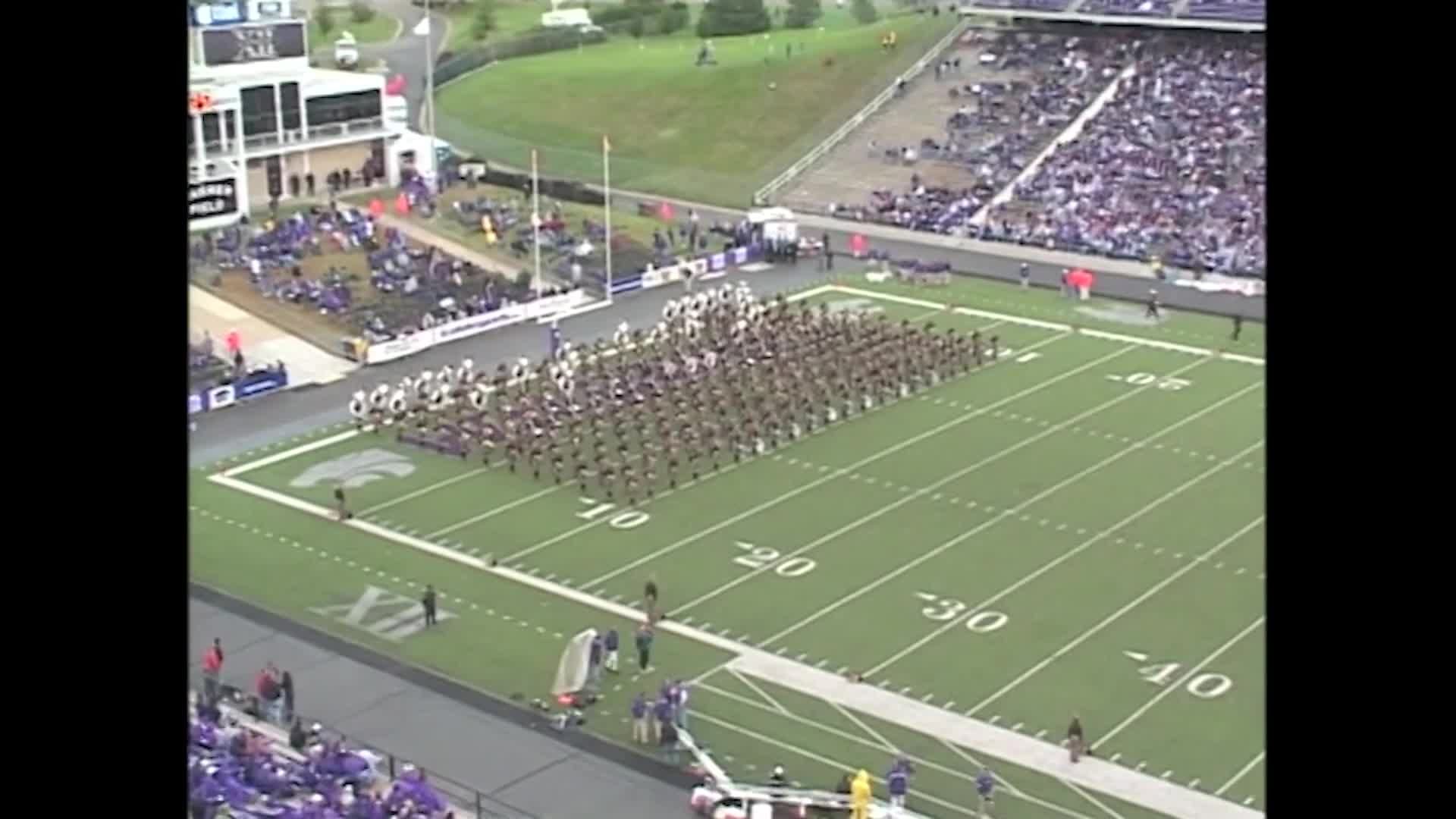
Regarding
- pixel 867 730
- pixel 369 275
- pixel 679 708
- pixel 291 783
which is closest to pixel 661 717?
pixel 679 708

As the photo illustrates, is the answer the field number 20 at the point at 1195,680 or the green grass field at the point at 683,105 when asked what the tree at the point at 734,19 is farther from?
the field number 20 at the point at 1195,680

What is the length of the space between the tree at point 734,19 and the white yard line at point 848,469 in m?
20.1

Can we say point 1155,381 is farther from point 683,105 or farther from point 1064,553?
point 683,105

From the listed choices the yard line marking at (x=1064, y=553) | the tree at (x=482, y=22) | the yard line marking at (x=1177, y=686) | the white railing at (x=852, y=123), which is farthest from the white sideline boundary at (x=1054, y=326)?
the tree at (x=482, y=22)

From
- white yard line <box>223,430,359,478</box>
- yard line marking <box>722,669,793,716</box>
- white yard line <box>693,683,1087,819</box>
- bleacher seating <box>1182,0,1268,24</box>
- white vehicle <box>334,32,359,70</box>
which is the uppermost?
bleacher seating <box>1182,0,1268,24</box>

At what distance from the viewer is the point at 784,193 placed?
27547 mm

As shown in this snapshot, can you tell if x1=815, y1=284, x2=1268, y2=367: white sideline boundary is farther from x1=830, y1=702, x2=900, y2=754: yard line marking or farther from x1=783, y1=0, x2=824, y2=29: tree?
x1=783, y1=0, x2=824, y2=29: tree

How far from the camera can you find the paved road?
9.45 metres

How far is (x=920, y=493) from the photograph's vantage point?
1399 cm

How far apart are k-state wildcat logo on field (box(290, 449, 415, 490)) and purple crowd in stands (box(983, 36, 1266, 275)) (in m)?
9.88

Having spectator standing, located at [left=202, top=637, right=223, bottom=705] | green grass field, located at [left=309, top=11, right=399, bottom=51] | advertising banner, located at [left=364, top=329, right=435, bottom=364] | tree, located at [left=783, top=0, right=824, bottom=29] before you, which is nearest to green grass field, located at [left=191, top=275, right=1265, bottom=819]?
spectator standing, located at [left=202, top=637, right=223, bottom=705]
